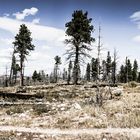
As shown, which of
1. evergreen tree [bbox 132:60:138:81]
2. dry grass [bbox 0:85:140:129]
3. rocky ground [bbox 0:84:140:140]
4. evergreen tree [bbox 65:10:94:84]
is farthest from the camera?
evergreen tree [bbox 132:60:138:81]

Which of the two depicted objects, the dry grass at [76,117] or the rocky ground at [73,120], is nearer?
the rocky ground at [73,120]

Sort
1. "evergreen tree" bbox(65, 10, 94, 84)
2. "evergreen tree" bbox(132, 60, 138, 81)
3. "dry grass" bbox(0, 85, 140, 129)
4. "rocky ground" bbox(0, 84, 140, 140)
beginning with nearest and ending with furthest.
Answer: "rocky ground" bbox(0, 84, 140, 140)
"dry grass" bbox(0, 85, 140, 129)
"evergreen tree" bbox(65, 10, 94, 84)
"evergreen tree" bbox(132, 60, 138, 81)

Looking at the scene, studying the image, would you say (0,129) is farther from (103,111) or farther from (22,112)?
(103,111)

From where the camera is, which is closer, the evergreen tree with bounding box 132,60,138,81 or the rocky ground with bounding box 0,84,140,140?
the rocky ground with bounding box 0,84,140,140

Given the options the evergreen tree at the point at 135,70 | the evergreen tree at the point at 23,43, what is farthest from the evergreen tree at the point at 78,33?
the evergreen tree at the point at 135,70

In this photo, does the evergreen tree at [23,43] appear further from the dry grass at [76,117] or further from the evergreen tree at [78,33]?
the dry grass at [76,117]

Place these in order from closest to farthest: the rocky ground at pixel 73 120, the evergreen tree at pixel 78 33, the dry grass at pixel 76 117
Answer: the rocky ground at pixel 73 120 → the dry grass at pixel 76 117 → the evergreen tree at pixel 78 33

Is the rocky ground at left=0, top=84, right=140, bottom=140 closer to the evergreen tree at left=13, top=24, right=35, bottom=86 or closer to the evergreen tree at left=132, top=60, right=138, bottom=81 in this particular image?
the evergreen tree at left=13, top=24, right=35, bottom=86

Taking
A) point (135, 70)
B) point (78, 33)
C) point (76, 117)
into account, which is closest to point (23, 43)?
point (78, 33)

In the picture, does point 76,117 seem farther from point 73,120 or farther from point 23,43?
point 23,43

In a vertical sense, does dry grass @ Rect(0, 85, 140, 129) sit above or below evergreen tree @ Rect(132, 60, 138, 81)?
below

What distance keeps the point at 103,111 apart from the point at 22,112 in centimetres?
560

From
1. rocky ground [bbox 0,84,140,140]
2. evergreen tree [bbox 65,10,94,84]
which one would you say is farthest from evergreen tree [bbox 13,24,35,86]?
rocky ground [bbox 0,84,140,140]

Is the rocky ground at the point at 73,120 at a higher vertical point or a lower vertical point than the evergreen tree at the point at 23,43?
lower
